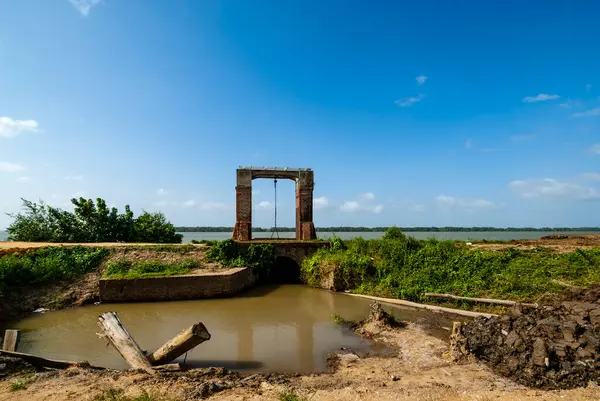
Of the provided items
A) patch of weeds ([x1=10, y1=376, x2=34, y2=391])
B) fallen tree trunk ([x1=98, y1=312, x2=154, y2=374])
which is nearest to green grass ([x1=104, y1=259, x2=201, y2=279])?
fallen tree trunk ([x1=98, y1=312, x2=154, y2=374])

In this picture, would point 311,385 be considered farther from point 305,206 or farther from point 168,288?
point 305,206

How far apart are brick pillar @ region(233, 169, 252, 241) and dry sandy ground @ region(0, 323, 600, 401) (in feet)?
35.0

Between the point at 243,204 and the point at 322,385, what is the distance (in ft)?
38.7

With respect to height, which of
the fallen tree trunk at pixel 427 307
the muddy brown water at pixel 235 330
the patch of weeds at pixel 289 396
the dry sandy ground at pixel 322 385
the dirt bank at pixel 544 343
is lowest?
the muddy brown water at pixel 235 330

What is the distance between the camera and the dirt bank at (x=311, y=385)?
4.12 m

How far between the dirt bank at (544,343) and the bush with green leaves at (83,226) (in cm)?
1749

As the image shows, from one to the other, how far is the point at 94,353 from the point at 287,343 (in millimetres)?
3759

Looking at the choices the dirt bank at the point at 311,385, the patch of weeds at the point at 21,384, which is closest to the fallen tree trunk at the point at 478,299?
the dirt bank at the point at 311,385

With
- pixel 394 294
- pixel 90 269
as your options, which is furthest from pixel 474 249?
pixel 90 269

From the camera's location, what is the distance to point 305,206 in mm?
16641

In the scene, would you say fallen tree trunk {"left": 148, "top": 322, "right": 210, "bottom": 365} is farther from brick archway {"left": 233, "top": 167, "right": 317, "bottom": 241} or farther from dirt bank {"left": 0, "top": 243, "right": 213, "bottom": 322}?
brick archway {"left": 233, "top": 167, "right": 317, "bottom": 241}

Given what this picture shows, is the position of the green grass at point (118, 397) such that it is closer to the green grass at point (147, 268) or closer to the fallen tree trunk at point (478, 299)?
the green grass at point (147, 268)

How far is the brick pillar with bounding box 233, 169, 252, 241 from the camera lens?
15.8 meters

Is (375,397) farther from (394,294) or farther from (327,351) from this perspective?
(394,294)
